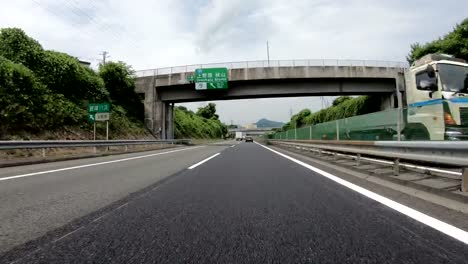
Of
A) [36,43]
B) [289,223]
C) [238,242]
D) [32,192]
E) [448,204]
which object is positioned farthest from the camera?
[36,43]

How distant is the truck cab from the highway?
13.5 ft

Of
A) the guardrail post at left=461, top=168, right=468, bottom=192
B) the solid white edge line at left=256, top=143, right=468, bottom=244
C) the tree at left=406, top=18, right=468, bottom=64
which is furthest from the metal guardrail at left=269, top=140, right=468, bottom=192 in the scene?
the tree at left=406, top=18, right=468, bottom=64

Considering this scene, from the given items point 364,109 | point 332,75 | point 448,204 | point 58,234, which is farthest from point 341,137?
point 364,109

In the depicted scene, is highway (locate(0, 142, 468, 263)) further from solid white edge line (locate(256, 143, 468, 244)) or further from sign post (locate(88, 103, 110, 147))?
sign post (locate(88, 103, 110, 147))

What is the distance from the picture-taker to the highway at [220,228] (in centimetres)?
282

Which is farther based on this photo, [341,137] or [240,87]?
[240,87]

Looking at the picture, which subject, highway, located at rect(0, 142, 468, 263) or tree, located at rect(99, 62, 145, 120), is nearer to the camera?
highway, located at rect(0, 142, 468, 263)

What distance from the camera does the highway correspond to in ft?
9.26

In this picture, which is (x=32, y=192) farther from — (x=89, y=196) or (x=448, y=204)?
(x=448, y=204)

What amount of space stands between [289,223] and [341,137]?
34.2 feet

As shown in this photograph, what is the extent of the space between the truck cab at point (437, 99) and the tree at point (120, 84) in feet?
119

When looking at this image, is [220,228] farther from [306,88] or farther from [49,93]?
[306,88]

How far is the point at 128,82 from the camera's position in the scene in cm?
4303

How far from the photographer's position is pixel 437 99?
32.1 feet
